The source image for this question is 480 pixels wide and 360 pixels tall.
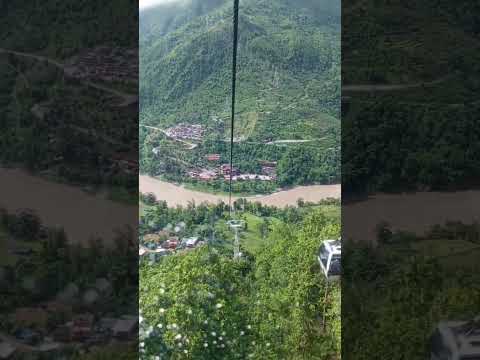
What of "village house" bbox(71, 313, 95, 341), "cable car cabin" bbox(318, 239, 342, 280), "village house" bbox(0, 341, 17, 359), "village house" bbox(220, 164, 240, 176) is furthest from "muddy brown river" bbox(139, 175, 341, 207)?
"village house" bbox(0, 341, 17, 359)

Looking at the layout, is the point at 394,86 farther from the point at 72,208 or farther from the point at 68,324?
the point at 68,324

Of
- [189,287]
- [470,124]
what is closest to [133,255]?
[189,287]

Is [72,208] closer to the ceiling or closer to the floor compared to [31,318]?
closer to the ceiling

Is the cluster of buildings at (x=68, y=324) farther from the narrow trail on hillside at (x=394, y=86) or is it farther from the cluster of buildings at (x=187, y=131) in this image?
the narrow trail on hillside at (x=394, y=86)

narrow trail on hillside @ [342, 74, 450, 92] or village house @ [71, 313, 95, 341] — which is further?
narrow trail on hillside @ [342, 74, 450, 92]

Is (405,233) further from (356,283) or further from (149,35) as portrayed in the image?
(149,35)

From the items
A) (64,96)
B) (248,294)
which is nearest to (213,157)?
(248,294)

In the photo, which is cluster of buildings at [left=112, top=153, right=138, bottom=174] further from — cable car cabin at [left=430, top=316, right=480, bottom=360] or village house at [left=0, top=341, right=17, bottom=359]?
cable car cabin at [left=430, top=316, right=480, bottom=360]
